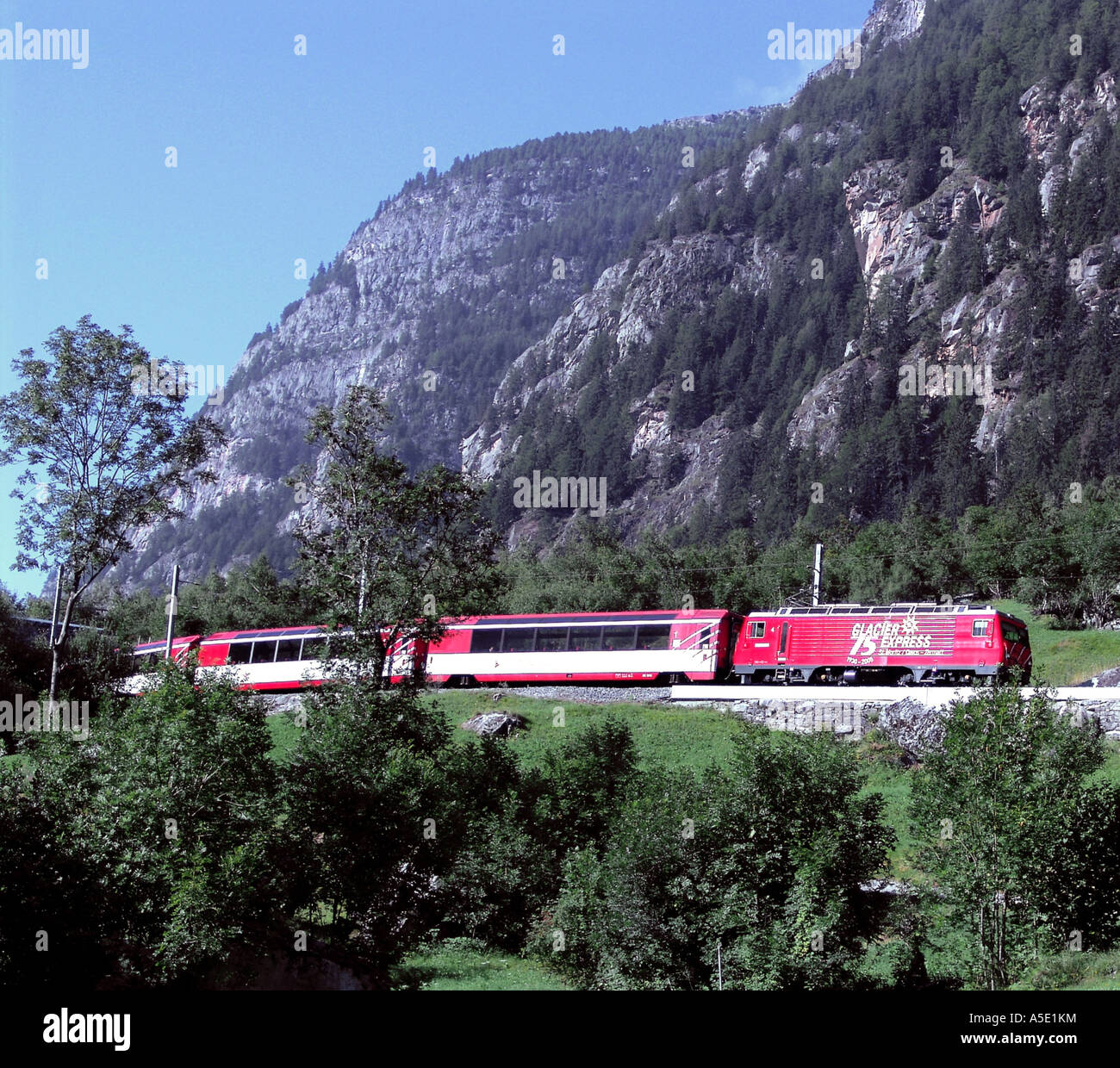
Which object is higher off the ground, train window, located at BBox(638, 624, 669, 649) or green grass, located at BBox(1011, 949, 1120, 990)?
train window, located at BBox(638, 624, 669, 649)

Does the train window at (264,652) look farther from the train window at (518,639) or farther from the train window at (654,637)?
the train window at (654,637)

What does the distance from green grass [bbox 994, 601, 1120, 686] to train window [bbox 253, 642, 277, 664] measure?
128 ft

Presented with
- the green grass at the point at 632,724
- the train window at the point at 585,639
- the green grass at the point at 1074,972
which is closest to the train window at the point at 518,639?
the train window at the point at 585,639

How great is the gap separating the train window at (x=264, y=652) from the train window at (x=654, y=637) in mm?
20204

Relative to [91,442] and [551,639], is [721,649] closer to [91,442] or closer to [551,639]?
[551,639]

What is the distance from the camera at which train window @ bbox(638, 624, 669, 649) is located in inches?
1960

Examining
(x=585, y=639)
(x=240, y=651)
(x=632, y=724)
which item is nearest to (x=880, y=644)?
(x=632, y=724)

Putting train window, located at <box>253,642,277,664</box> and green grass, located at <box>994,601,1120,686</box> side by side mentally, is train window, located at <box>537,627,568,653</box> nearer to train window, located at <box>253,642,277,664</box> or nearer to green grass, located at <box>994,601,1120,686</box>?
train window, located at <box>253,642,277,664</box>

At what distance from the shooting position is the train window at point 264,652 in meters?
58.0

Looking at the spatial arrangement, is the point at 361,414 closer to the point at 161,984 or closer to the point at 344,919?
the point at 344,919

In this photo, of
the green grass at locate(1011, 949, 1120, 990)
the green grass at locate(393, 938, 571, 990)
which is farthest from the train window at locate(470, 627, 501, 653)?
the green grass at locate(1011, 949, 1120, 990)

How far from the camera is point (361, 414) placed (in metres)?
36.5
